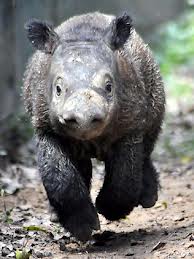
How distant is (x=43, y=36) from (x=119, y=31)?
2.31ft

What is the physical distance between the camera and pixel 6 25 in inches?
432

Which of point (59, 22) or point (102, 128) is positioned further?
point (59, 22)

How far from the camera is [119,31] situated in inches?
283

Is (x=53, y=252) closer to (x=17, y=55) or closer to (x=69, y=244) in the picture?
(x=69, y=244)

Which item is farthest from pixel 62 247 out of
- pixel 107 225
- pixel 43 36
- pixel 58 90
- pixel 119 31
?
pixel 119 31

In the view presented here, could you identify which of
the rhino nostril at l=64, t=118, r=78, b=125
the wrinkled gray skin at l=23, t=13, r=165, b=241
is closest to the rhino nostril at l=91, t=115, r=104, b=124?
the rhino nostril at l=64, t=118, r=78, b=125

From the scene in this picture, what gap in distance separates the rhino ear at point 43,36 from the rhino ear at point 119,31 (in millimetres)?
505

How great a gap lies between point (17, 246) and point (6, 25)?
4768 mm

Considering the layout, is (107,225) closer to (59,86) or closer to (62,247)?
(62,247)

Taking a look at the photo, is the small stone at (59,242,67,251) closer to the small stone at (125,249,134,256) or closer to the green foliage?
the small stone at (125,249,134,256)

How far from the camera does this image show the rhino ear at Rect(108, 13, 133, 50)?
23.5 feet

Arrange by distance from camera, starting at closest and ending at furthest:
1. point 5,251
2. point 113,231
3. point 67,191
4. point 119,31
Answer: point 5,251 < point 67,191 < point 119,31 < point 113,231

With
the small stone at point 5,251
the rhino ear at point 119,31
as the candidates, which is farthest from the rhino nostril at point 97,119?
the small stone at point 5,251

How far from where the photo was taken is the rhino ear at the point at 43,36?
23.5 ft
